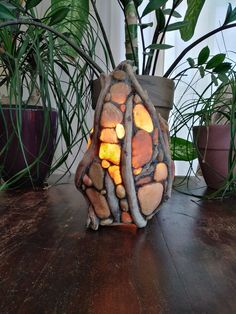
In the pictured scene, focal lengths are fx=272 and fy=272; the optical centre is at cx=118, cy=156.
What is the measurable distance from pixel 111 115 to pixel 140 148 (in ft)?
0.20

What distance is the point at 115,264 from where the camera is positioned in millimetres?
293

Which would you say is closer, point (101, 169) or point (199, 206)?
point (101, 169)

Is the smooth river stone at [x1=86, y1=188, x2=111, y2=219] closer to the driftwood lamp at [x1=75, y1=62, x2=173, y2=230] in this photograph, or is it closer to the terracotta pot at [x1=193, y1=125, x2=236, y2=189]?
the driftwood lamp at [x1=75, y1=62, x2=173, y2=230]

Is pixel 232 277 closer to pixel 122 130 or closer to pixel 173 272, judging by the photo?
pixel 173 272

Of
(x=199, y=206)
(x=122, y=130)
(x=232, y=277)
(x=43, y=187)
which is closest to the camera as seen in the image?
(x=232, y=277)

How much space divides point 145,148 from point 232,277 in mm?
191

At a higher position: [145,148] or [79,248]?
[145,148]

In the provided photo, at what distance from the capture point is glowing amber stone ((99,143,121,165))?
14.9 inches

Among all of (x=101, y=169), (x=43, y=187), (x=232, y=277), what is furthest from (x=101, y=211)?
(x=43, y=187)

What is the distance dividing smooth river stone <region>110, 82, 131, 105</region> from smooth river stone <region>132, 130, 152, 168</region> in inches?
2.0

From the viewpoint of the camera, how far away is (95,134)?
390 millimetres

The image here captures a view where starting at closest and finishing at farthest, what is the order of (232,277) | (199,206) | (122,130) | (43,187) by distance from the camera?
(232,277) → (122,130) → (199,206) → (43,187)

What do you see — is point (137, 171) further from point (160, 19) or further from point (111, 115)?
point (160, 19)

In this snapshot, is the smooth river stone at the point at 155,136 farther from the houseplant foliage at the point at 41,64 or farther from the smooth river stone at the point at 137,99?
the houseplant foliage at the point at 41,64
